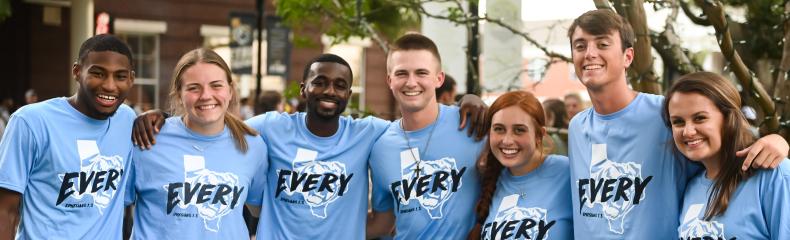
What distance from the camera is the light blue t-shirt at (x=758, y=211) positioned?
A: 3457 mm

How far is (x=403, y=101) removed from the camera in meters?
4.73

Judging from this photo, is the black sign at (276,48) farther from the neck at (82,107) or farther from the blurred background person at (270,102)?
the neck at (82,107)

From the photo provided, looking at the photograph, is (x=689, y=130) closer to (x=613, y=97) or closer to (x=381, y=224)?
(x=613, y=97)

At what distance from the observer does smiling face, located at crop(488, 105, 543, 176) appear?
4449 mm

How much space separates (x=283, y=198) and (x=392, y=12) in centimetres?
350

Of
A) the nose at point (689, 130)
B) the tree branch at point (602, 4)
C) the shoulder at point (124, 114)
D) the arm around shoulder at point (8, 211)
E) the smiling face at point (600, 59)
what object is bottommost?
the arm around shoulder at point (8, 211)

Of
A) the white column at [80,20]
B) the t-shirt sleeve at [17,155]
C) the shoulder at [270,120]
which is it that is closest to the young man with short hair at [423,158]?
the shoulder at [270,120]

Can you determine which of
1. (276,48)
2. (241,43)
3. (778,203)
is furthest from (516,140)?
(241,43)

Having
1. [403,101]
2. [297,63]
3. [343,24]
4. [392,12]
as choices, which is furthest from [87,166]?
[297,63]

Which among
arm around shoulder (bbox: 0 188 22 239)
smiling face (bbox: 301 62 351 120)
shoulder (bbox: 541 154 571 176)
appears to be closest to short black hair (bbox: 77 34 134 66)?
arm around shoulder (bbox: 0 188 22 239)

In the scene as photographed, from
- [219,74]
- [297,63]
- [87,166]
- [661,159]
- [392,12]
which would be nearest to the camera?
[661,159]

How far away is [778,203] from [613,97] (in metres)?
0.86

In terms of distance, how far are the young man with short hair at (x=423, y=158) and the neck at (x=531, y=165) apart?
0.23 meters

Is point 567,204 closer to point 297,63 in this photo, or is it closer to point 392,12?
point 392,12
